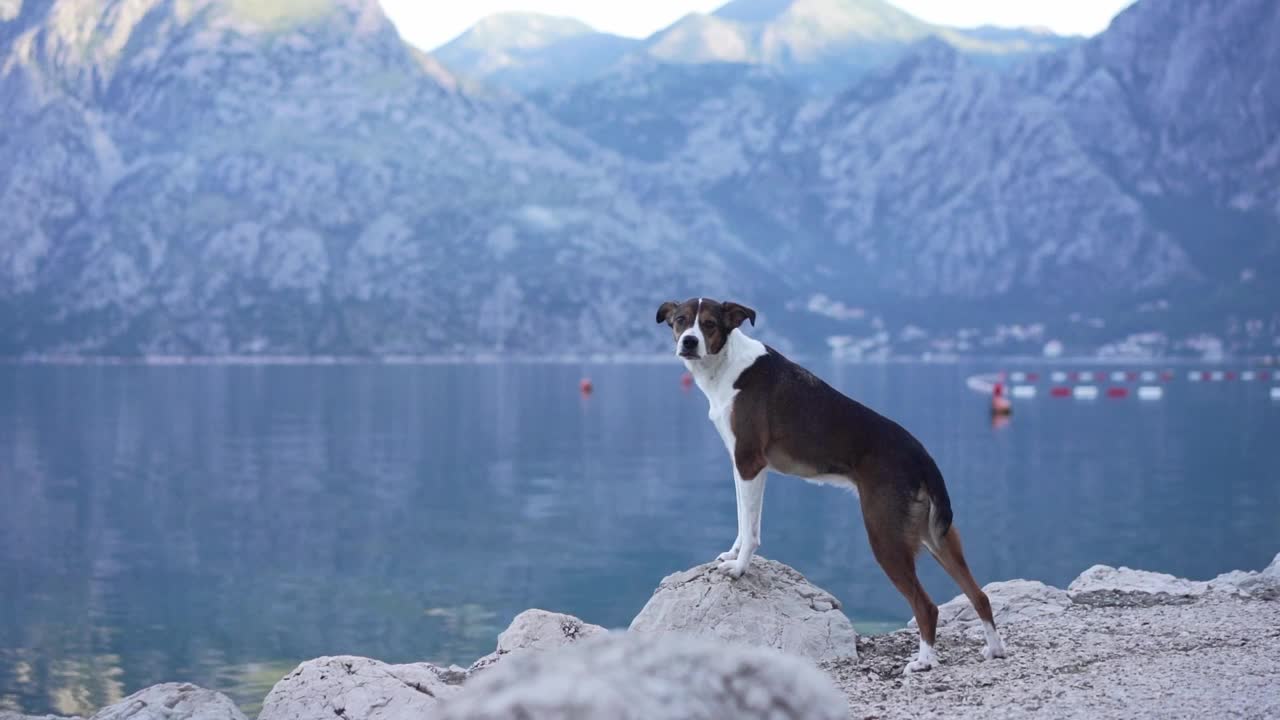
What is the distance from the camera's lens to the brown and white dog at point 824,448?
10531 millimetres

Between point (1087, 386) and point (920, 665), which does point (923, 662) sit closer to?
point (920, 665)

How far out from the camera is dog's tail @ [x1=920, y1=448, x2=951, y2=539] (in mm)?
10586

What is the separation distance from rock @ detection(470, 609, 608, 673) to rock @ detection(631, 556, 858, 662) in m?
1.01

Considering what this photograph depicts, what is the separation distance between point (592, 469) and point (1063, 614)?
2150 inches

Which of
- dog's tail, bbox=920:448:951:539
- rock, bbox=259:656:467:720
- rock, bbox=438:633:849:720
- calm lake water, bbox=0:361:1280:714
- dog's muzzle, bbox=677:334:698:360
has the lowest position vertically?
calm lake water, bbox=0:361:1280:714

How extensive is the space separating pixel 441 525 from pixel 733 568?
3716cm

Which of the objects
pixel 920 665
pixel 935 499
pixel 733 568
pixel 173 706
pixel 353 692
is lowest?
pixel 173 706

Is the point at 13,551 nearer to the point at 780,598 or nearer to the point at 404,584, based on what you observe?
the point at 404,584

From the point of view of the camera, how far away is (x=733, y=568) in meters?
12.4

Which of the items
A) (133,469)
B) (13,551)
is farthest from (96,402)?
(13,551)

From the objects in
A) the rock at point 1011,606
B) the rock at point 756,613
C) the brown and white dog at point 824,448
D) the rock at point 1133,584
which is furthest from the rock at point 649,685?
the rock at point 1133,584

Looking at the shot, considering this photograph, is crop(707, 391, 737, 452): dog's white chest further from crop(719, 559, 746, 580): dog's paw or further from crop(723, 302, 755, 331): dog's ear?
crop(719, 559, 746, 580): dog's paw

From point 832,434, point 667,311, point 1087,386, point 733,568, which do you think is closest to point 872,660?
point 733,568

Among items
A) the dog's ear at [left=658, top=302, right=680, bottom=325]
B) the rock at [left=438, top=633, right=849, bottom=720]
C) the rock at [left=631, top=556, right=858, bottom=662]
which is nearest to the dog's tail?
the rock at [left=631, top=556, right=858, bottom=662]
